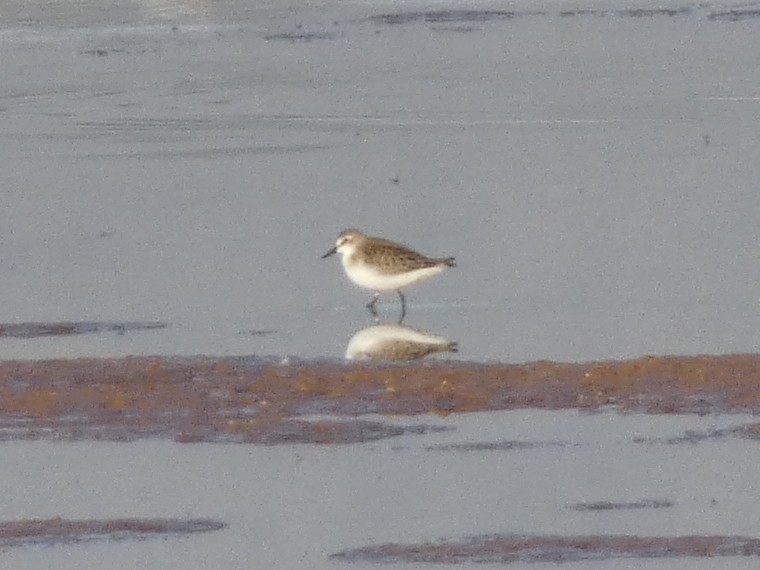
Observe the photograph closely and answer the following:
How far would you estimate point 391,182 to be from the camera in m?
17.7

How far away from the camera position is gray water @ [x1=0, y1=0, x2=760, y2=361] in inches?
503

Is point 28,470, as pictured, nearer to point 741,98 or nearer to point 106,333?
point 106,333

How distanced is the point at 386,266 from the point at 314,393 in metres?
1.97

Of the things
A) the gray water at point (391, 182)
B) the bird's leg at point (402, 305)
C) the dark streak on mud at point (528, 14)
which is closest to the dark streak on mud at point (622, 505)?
the gray water at point (391, 182)

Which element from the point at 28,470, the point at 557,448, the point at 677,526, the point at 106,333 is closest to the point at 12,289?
the point at 106,333

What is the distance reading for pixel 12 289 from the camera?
1399 centimetres

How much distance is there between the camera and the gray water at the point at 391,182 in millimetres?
12781

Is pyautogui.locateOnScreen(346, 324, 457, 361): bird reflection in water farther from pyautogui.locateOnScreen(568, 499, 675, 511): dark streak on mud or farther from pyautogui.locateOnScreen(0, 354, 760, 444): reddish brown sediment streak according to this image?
pyautogui.locateOnScreen(568, 499, 675, 511): dark streak on mud

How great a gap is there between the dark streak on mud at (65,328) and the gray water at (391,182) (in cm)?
15

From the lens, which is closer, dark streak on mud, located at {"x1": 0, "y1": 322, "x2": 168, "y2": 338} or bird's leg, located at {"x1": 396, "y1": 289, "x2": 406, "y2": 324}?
dark streak on mud, located at {"x1": 0, "y1": 322, "x2": 168, "y2": 338}

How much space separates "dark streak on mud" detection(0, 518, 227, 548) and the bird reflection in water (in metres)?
2.68

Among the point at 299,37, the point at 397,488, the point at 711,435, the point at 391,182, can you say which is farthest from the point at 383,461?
the point at 299,37

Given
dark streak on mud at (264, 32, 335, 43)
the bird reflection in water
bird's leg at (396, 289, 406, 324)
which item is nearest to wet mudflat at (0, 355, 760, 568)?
the bird reflection in water

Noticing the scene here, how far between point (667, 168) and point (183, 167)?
4.39m
